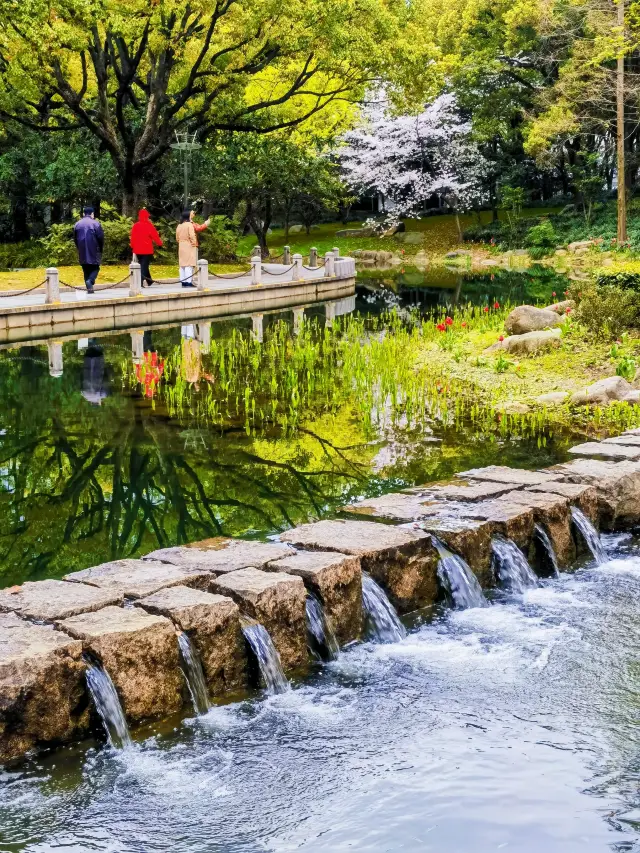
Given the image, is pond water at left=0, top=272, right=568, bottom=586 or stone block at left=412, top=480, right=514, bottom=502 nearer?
stone block at left=412, top=480, right=514, bottom=502

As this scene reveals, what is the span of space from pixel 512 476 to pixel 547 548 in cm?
117

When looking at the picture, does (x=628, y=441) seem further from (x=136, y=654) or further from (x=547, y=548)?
(x=136, y=654)

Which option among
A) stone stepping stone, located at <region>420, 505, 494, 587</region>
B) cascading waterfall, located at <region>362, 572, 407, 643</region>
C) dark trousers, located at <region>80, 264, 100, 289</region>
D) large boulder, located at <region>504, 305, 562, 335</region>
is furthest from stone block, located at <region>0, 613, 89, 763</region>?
dark trousers, located at <region>80, 264, 100, 289</region>

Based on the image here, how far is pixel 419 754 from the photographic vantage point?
218 inches

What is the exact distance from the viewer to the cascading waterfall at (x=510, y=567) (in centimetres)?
802

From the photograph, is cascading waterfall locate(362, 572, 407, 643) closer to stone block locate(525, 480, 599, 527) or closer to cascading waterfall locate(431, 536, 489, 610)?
cascading waterfall locate(431, 536, 489, 610)

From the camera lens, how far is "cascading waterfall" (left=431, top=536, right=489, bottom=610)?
765 cm

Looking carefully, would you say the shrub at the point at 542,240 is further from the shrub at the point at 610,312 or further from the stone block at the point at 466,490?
the stone block at the point at 466,490

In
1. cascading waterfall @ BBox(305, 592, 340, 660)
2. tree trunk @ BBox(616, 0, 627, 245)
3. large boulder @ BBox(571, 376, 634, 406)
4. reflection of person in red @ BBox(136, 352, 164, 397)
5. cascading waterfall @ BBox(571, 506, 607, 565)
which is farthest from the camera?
tree trunk @ BBox(616, 0, 627, 245)

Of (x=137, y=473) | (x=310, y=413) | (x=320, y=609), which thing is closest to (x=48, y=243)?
(x=310, y=413)

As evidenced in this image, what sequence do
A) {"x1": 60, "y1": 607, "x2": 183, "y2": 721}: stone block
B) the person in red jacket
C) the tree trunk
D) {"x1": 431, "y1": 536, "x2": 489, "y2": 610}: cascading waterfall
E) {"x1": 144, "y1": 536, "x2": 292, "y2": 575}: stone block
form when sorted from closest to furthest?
{"x1": 60, "y1": 607, "x2": 183, "y2": 721}: stone block, {"x1": 144, "y1": 536, "x2": 292, "y2": 575}: stone block, {"x1": 431, "y1": 536, "x2": 489, "y2": 610}: cascading waterfall, the person in red jacket, the tree trunk

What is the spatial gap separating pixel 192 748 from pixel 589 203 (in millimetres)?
45391

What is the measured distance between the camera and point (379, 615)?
714cm

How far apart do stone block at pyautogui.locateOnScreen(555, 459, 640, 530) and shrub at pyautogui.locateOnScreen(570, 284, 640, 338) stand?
8722 mm
